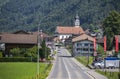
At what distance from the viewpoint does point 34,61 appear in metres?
102

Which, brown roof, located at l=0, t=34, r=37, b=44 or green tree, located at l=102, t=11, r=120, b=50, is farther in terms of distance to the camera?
green tree, located at l=102, t=11, r=120, b=50

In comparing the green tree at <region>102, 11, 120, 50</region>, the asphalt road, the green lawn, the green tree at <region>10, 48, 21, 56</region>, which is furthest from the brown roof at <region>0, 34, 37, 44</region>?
the green lawn

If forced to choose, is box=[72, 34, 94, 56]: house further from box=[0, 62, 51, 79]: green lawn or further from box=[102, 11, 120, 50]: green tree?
box=[0, 62, 51, 79]: green lawn

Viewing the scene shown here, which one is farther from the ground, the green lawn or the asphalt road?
the green lawn

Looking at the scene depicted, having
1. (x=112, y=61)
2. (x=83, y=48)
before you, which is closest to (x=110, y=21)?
(x=83, y=48)

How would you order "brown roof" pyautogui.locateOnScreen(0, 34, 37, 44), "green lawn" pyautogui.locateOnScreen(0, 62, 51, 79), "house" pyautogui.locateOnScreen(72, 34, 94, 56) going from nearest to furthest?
"green lawn" pyautogui.locateOnScreen(0, 62, 51, 79) < "brown roof" pyautogui.locateOnScreen(0, 34, 37, 44) < "house" pyautogui.locateOnScreen(72, 34, 94, 56)

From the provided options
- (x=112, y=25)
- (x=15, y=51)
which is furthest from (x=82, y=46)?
(x=15, y=51)

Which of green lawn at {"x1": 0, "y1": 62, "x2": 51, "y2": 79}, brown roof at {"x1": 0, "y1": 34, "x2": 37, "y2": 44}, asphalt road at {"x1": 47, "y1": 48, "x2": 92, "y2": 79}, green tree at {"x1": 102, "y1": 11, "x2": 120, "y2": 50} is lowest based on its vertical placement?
asphalt road at {"x1": 47, "y1": 48, "x2": 92, "y2": 79}

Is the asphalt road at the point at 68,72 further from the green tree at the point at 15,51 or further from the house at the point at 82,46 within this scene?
the house at the point at 82,46

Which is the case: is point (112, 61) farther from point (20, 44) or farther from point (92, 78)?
point (20, 44)

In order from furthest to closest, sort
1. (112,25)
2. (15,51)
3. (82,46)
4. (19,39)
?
(82,46) < (112,25) < (19,39) < (15,51)

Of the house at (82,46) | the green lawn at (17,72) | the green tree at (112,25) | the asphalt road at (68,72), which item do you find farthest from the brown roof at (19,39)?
the green lawn at (17,72)

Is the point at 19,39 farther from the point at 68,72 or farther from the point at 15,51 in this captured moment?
the point at 68,72

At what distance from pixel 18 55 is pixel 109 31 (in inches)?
1374
